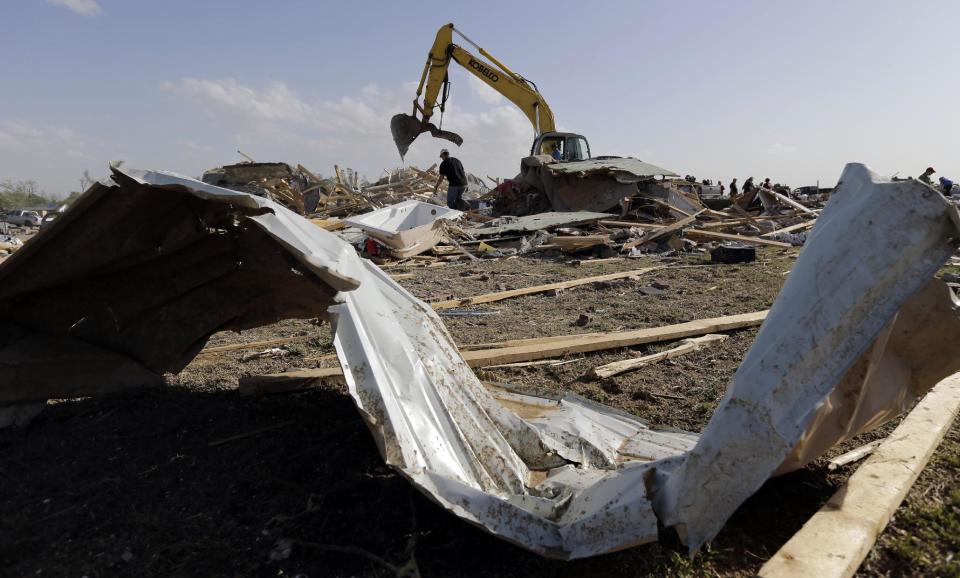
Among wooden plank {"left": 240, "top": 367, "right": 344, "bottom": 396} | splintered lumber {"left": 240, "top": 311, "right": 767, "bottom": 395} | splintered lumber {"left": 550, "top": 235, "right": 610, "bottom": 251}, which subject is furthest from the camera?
splintered lumber {"left": 550, "top": 235, "right": 610, "bottom": 251}

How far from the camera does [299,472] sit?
2.75 meters

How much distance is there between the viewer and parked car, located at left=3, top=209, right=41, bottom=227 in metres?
18.0

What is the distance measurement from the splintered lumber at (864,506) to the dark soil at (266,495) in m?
0.17

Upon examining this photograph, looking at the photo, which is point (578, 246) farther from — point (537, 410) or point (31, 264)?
point (31, 264)

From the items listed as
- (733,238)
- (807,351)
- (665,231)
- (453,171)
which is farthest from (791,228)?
(807,351)

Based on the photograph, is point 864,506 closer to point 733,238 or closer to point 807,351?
point 807,351

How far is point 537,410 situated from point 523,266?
673 cm

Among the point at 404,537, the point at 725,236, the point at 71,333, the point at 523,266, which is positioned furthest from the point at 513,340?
the point at 725,236

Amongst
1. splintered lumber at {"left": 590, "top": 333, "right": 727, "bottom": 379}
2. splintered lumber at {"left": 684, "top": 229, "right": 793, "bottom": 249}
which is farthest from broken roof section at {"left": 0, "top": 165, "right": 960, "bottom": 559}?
splintered lumber at {"left": 684, "top": 229, "right": 793, "bottom": 249}

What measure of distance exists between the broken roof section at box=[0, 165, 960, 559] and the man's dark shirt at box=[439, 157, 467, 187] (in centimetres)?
1167

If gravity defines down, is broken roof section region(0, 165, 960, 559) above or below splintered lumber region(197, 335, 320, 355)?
above

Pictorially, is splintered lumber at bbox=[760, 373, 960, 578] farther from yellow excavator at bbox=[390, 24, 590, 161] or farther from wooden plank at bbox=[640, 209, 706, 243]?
yellow excavator at bbox=[390, 24, 590, 161]

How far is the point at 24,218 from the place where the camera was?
59.7ft

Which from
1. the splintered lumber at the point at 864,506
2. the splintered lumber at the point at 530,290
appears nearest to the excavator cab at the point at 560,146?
the splintered lumber at the point at 530,290
